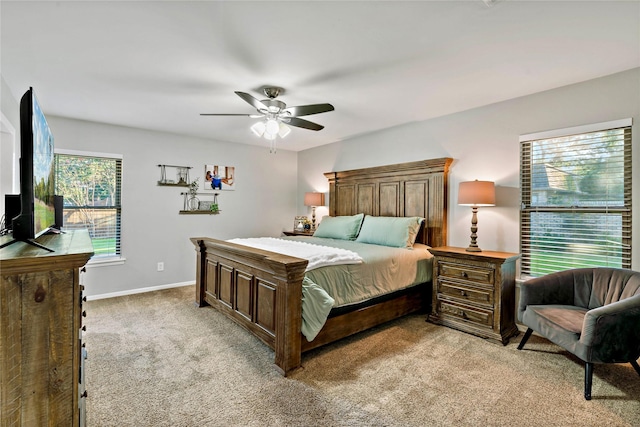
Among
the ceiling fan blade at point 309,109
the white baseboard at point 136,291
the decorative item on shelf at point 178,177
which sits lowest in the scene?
the white baseboard at point 136,291

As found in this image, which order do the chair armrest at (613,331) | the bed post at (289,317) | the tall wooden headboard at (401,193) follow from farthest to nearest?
the tall wooden headboard at (401,193), the bed post at (289,317), the chair armrest at (613,331)

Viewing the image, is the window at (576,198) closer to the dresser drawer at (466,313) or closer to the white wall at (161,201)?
the dresser drawer at (466,313)

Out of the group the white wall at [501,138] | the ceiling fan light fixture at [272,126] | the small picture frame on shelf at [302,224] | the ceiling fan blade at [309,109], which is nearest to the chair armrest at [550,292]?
the white wall at [501,138]

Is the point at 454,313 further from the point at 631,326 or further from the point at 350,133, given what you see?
the point at 350,133

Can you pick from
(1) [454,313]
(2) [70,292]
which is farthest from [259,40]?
(1) [454,313]

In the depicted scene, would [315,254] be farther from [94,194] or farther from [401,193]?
[94,194]

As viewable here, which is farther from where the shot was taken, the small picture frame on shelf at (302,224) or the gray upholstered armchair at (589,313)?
the small picture frame on shelf at (302,224)

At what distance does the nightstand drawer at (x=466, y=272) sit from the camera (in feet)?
9.45

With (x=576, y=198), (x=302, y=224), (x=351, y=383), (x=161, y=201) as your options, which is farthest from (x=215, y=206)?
(x=576, y=198)

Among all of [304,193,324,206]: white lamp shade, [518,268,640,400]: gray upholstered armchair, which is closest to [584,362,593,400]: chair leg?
[518,268,640,400]: gray upholstered armchair

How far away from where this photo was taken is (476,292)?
2.96 meters

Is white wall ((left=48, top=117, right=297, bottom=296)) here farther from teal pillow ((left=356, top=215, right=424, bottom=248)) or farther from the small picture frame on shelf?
teal pillow ((left=356, top=215, right=424, bottom=248))

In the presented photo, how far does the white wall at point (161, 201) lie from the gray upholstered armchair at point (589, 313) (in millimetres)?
4264

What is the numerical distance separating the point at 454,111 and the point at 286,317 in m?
3.02
